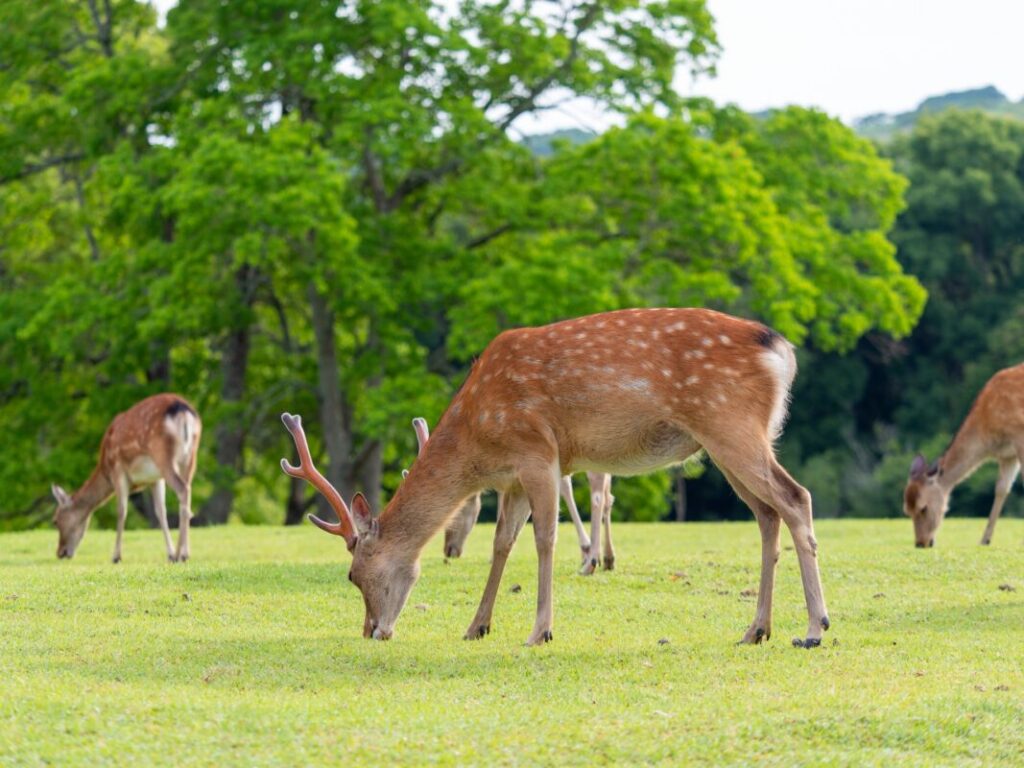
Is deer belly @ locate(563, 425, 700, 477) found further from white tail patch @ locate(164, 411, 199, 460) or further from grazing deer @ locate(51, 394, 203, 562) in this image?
white tail patch @ locate(164, 411, 199, 460)

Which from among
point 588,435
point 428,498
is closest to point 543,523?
point 588,435

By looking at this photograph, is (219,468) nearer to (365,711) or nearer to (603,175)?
(603,175)

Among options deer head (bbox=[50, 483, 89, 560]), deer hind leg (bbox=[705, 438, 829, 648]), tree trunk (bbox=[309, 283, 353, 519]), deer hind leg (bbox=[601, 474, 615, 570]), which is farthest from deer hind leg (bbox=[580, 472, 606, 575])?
tree trunk (bbox=[309, 283, 353, 519])

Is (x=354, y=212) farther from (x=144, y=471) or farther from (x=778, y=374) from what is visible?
(x=778, y=374)

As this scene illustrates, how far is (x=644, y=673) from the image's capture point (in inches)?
294

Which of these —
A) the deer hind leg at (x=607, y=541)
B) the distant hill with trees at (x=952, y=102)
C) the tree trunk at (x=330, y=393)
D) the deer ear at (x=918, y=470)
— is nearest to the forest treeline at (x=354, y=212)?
the tree trunk at (x=330, y=393)

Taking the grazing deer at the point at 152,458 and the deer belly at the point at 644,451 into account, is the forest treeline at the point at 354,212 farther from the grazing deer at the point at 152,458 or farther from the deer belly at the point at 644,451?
the deer belly at the point at 644,451

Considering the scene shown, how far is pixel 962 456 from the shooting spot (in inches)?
635

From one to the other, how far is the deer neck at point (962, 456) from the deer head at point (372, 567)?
881 cm

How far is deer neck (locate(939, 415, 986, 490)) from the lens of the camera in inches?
626

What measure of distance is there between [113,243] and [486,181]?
995 cm

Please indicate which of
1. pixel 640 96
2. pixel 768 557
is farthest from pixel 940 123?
pixel 768 557

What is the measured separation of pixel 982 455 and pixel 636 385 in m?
8.75

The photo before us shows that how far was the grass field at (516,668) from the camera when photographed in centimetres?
582
